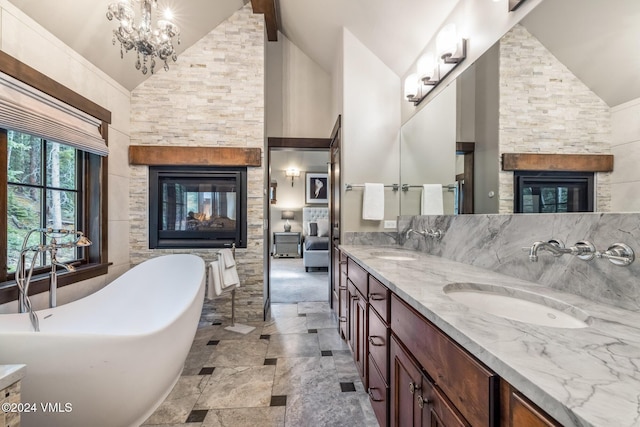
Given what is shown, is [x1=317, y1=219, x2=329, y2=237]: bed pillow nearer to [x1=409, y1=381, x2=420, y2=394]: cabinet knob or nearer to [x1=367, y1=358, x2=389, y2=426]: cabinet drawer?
[x1=367, y1=358, x2=389, y2=426]: cabinet drawer

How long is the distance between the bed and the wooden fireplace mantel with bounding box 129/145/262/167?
289 centimetres

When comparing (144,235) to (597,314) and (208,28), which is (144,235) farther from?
(597,314)

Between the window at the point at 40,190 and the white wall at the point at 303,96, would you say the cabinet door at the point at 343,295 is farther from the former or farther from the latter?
the window at the point at 40,190

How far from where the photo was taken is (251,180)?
2885 mm

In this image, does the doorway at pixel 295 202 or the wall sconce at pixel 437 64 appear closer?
the wall sconce at pixel 437 64

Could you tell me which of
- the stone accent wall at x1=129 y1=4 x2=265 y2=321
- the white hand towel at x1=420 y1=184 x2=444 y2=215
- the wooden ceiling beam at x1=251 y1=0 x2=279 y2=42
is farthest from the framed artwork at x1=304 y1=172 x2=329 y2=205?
the white hand towel at x1=420 y1=184 x2=444 y2=215

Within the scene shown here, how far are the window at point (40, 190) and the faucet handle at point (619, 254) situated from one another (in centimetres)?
289

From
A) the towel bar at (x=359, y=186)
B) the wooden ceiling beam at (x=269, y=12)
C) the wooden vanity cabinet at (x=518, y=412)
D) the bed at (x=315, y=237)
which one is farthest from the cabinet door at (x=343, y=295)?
the bed at (x=315, y=237)

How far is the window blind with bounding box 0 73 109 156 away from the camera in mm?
1513

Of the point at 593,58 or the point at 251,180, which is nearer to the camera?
the point at 593,58

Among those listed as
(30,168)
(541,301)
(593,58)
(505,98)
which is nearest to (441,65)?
(505,98)

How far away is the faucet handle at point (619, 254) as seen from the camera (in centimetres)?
82

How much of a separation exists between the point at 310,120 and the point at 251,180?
1246 mm

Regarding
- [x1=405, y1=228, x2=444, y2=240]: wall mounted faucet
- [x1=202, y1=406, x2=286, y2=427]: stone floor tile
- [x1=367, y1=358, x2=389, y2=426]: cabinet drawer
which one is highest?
[x1=405, y1=228, x2=444, y2=240]: wall mounted faucet
